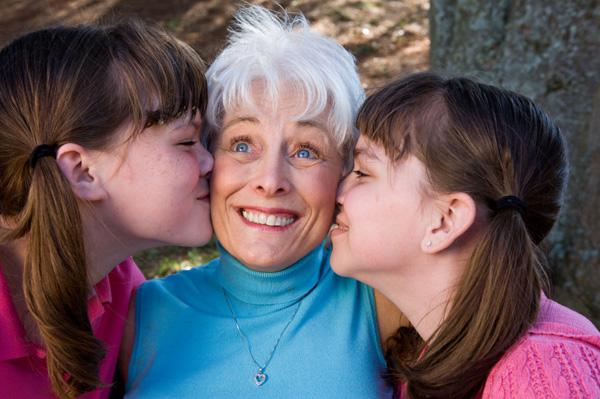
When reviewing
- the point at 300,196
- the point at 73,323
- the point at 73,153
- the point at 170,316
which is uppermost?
the point at 73,153

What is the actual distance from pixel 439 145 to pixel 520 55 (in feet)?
6.19

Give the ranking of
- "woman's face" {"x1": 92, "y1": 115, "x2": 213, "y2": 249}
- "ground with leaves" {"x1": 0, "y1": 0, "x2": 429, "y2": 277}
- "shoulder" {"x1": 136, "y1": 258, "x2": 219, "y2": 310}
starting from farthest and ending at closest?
1. "ground with leaves" {"x1": 0, "y1": 0, "x2": 429, "y2": 277}
2. "shoulder" {"x1": 136, "y1": 258, "x2": 219, "y2": 310}
3. "woman's face" {"x1": 92, "y1": 115, "x2": 213, "y2": 249}

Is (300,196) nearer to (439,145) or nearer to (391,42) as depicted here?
(439,145)

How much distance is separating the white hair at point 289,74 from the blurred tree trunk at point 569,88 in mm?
1372

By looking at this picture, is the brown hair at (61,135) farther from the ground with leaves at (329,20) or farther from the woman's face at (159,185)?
the ground with leaves at (329,20)

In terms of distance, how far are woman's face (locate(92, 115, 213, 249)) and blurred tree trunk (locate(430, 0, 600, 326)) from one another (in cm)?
182

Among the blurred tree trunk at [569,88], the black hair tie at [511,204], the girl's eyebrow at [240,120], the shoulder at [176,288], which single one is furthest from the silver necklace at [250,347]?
the blurred tree trunk at [569,88]

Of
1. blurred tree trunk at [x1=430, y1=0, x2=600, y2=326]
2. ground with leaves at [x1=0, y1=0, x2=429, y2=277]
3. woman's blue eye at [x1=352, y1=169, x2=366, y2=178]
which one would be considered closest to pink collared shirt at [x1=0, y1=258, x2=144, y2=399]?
woman's blue eye at [x1=352, y1=169, x2=366, y2=178]

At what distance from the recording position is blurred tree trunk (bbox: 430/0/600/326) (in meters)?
3.84

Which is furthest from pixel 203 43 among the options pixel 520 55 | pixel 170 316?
pixel 170 316

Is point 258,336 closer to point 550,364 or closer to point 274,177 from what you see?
point 274,177

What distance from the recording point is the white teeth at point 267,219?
2.61 m

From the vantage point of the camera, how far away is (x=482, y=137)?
7.64 ft

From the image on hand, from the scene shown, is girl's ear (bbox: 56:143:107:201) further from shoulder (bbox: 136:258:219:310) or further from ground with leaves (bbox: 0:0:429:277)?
ground with leaves (bbox: 0:0:429:277)
